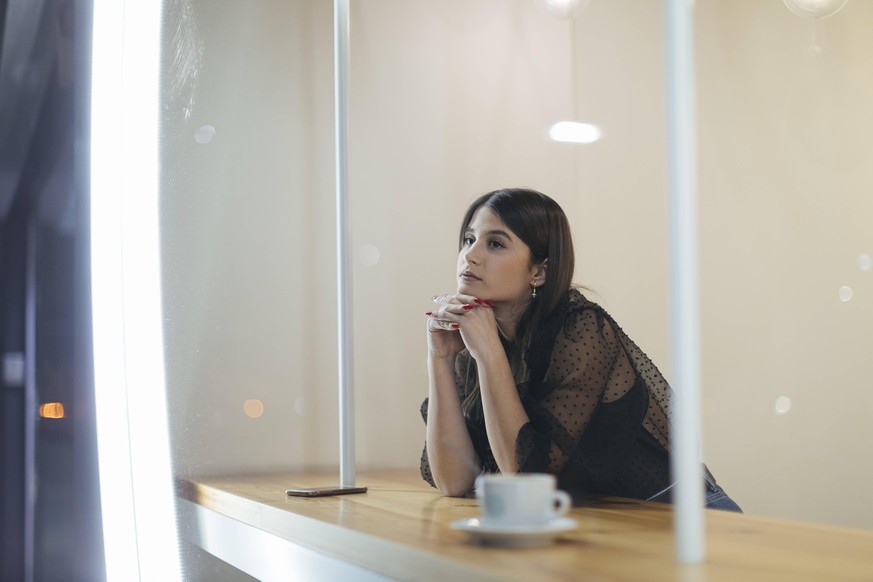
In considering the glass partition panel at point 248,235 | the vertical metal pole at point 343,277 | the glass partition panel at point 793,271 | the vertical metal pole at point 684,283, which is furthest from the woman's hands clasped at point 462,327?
the glass partition panel at point 793,271

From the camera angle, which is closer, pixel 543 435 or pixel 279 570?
pixel 279 570

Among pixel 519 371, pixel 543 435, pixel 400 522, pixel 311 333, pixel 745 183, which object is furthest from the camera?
pixel 745 183

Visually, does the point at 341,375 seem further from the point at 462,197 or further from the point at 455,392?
the point at 462,197

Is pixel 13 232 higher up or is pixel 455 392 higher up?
pixel 13 232

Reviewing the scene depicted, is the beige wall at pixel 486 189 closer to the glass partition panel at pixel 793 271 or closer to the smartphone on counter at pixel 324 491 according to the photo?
the glass partition panel at pixel 793 271

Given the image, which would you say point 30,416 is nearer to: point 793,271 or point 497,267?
point 497,267

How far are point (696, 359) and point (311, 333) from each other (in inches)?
46.9

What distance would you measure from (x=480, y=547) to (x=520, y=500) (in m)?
0.05

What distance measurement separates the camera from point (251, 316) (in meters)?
1.56

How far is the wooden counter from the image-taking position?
22.1 inches

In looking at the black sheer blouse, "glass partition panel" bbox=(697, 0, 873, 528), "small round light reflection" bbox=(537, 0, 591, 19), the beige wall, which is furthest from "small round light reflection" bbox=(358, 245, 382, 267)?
"glass partition panel" bbox=(697, 0, 873, 528)

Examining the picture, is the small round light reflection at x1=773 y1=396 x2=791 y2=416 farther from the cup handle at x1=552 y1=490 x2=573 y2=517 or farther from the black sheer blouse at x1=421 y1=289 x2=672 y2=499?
the cup handle at x1=552 y1=490 x2=573 y2=517

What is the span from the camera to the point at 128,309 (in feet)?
4.41

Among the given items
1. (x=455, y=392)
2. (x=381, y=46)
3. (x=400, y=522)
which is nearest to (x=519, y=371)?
(x=455, y=392)
